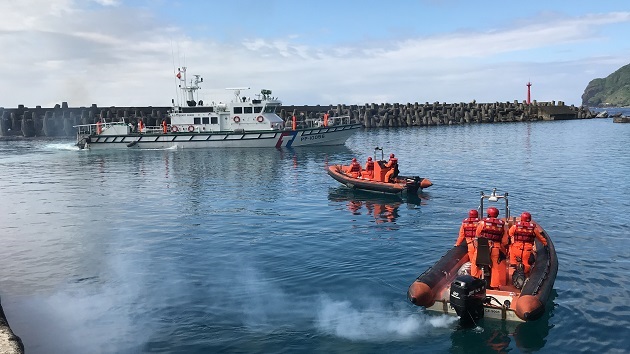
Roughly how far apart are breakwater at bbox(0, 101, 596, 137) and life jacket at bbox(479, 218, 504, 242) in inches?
2003

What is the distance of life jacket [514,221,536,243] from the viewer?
1273cm

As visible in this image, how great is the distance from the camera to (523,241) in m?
12.9

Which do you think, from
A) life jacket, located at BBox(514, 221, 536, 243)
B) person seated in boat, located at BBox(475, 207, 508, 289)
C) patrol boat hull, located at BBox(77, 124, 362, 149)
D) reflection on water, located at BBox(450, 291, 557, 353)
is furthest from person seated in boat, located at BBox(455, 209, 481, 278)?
patrol boat hull, located at BBox(77, 124, 362, 149)

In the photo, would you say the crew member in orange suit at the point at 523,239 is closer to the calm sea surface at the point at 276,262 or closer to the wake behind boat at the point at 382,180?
the calm sea surface at the point at 276,262

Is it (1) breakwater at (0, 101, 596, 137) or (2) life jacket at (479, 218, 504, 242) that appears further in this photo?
(1) breakwater at (0, 101, 596, 137)

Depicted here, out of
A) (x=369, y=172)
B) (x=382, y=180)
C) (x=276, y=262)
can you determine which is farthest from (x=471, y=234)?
(x=369, y=172)

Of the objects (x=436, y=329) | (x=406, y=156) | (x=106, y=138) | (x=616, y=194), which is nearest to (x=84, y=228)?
(x=436, y=329)

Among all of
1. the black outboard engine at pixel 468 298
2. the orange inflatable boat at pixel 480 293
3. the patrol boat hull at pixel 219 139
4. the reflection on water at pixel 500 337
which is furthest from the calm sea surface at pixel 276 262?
the patrol boat hull at pixel 219 139

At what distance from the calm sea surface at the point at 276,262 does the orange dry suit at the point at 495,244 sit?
123 centimetres

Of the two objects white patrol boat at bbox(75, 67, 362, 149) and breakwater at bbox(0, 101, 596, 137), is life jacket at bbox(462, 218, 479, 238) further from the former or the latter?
breakwater at bbox(0, 101, 596, 137)

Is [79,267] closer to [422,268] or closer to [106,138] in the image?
[422,268]

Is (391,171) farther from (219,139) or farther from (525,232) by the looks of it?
(219,139)

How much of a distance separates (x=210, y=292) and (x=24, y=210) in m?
17.1

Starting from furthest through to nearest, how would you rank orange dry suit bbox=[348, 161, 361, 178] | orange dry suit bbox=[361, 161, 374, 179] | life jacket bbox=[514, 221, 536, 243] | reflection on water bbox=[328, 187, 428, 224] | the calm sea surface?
orange dry suit bbox=[348, 161, 361, 178] → orange dry suit bbox=[361, 161, 374, 179] → reflection on water bbox=[328, 187, 428, 224] → life jacket bbox=[514, 221, 536, 243] → the calm sea surface
